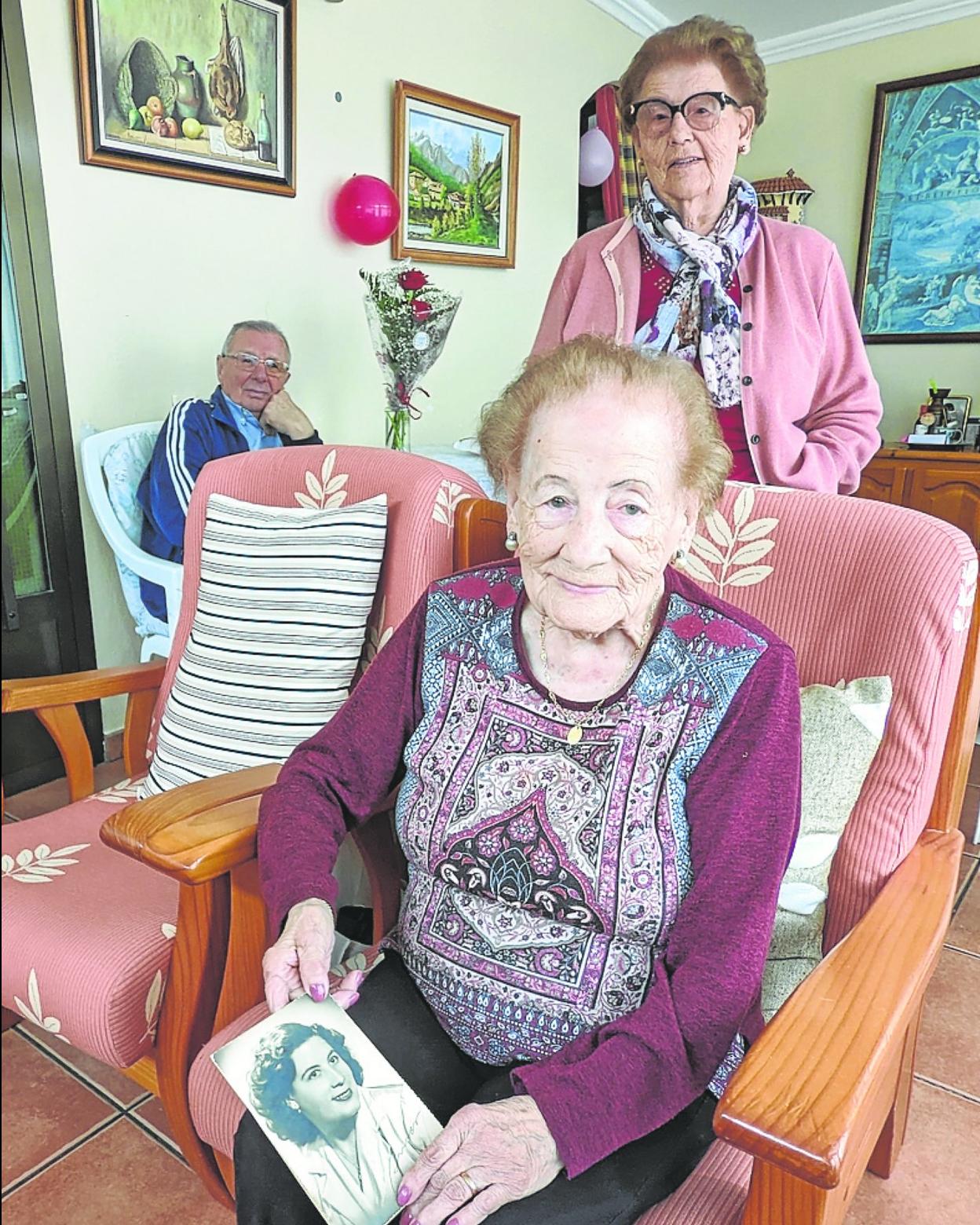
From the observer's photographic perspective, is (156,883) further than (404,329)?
No

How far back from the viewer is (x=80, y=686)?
1501mm

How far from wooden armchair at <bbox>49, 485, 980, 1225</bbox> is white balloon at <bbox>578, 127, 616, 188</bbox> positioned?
323 centimetres

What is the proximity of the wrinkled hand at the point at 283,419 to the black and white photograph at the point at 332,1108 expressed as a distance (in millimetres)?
2019

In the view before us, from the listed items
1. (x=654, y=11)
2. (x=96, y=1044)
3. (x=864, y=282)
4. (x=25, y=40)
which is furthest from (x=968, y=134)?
(x=96, y=1044)

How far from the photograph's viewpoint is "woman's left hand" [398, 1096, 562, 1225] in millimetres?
791

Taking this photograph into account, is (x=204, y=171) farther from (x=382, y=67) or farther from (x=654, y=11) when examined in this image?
(x=654, y=11)

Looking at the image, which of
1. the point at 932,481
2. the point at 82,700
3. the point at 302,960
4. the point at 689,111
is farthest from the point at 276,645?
the point at 932,481

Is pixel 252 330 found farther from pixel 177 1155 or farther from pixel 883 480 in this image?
pixel 883 480

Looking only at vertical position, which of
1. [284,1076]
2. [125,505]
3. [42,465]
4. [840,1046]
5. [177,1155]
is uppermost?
[42,465]

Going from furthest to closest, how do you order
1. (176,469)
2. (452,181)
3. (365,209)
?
(452,181) → (365,209) → (176,469)

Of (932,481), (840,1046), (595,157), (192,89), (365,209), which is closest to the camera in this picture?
(840,1046)

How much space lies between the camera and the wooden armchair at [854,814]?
0.89 meters

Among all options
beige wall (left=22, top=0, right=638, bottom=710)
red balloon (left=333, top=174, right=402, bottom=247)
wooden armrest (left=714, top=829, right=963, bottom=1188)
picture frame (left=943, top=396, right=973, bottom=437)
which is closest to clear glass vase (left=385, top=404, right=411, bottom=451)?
beige wall (left=22, top=0, right=638, bottom=710)

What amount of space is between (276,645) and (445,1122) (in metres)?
0.75
